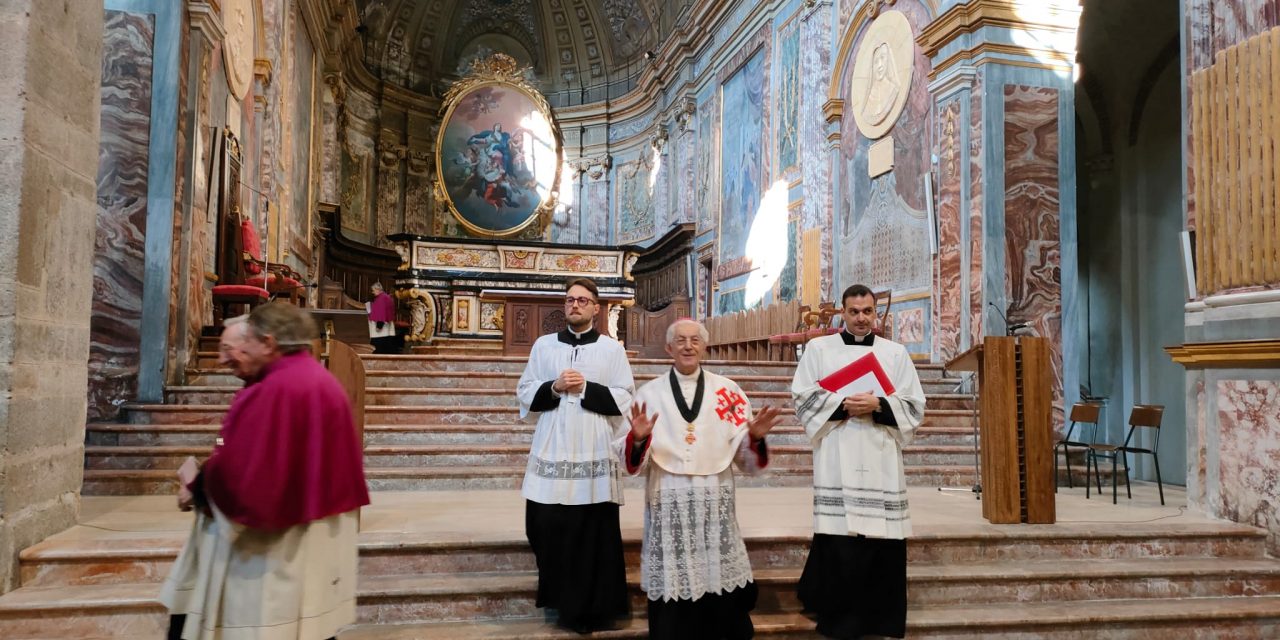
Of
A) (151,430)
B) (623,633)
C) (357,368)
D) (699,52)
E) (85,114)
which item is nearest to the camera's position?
(623,633)

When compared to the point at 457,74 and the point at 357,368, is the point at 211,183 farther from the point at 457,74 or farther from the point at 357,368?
the point at 457,74

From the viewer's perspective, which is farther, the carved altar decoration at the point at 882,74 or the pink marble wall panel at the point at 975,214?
the carved altar decoration at the point at 882,74

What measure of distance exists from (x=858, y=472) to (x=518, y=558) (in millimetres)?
1833

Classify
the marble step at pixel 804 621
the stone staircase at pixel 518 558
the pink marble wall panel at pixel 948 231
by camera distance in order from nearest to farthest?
the marble step at pixel 804 621, the stone staircase at pixel 518 558, the pink marble wall panel at pixel 948 231

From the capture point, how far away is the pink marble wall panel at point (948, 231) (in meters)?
9.33

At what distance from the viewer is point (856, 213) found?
11875 millimetres

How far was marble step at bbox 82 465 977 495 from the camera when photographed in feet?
19.6

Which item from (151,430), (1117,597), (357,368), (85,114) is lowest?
(1117,597)

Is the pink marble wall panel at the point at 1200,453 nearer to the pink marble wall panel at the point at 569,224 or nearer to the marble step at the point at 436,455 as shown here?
the marble step at the point at 436,455

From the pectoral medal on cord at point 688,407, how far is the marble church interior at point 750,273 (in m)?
1.24

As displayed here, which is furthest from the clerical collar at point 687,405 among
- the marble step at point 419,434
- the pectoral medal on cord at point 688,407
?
the marble step at point 419,434

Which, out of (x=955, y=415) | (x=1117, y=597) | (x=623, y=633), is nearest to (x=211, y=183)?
(x=623, y=633)

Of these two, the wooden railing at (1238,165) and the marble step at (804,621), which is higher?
the wooden railing at (1238,165)

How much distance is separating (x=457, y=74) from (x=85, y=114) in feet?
62.3
